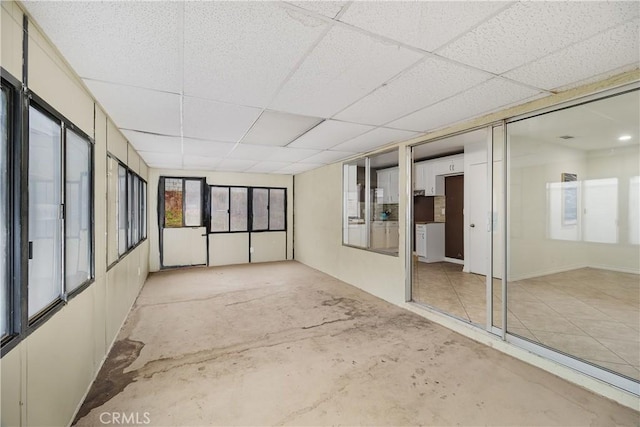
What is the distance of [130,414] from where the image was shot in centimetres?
200

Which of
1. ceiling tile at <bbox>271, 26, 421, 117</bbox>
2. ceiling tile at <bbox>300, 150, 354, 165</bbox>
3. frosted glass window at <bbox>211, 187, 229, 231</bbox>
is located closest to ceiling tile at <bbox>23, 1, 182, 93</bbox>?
ceiling tile at <bbox>271, 26, 421, 117</bbox>

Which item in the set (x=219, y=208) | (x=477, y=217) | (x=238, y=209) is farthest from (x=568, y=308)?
(x=219, y=208)

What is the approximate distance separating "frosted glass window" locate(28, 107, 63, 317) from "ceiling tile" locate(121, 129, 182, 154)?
1.96 meters

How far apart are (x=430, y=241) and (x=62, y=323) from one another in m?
7.01

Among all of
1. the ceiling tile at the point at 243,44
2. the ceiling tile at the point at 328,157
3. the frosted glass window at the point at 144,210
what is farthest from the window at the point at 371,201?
the frosted glass window at the point at 144,210

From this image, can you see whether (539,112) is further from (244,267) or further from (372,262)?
(244,267)

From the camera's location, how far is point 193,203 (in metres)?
7.06

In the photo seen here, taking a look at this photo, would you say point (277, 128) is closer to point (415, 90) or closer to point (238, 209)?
point (415, 90)

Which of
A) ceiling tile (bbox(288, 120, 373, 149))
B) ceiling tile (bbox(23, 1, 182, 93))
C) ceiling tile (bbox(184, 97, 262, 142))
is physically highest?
ceiling tile (bbox(288, 120, 373, 149))

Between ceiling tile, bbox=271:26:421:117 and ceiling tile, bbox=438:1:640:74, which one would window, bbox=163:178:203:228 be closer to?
ceiling tile, bbox=271:26:421:117

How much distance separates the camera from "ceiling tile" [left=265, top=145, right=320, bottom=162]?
15.3 feet

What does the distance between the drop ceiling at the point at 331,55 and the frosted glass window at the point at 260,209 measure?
177 inches

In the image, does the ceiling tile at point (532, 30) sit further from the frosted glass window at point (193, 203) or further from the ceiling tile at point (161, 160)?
the frosted glass window at point (193, 203)

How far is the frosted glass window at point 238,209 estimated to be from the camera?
746cm
